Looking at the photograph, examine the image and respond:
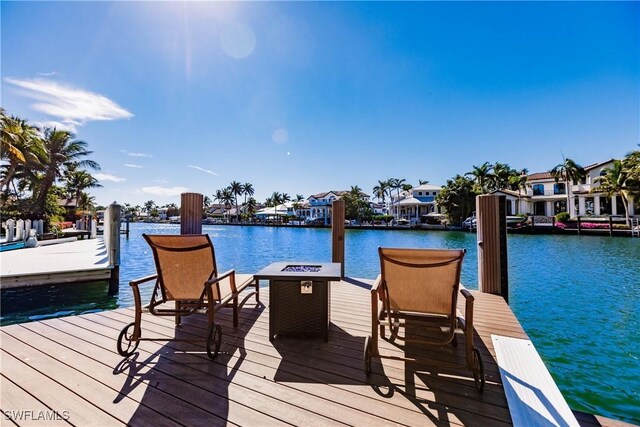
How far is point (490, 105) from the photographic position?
15.6 m

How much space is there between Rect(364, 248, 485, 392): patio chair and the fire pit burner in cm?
84

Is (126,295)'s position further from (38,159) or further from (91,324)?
(38,159)

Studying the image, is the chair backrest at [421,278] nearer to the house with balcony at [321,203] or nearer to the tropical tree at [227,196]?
the house with balcony at [321,203]

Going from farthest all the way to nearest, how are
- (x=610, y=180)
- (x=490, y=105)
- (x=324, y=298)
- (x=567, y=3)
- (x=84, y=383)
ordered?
(x=610, y=180) < (x=490, y=105) < (x=567, y=3) < (x=324, y=298) < (x=84, y=383)

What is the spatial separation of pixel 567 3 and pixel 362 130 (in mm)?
12616

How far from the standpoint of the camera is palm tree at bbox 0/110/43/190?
1250 centimetres

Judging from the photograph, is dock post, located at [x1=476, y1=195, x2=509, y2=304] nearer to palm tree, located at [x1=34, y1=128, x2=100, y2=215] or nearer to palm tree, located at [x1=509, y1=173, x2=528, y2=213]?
palm tree, located at [x1=34, y1=128, x2=100, y2=215]

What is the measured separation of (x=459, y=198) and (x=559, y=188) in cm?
1210

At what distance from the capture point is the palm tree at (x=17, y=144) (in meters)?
12.5

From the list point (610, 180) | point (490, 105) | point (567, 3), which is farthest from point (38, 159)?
point (610, 180)

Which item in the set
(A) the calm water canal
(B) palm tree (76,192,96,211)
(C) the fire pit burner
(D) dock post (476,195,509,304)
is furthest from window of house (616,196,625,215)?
(B) palm tree (76,192,96,211)

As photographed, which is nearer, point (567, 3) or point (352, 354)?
point (352, 354)

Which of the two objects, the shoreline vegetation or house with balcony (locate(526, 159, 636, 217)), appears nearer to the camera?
the shoreline vegetation

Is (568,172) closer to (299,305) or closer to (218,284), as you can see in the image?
(299,305)
